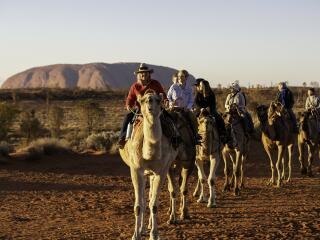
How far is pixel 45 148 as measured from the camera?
26516 mm

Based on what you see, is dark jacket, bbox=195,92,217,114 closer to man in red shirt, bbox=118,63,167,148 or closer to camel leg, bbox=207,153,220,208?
camel leg, bbox=207,153,220,208

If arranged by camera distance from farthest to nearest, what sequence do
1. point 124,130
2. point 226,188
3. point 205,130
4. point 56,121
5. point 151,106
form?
point 56,121
point 226,188
point 205,130
point 124,130
point 151,106

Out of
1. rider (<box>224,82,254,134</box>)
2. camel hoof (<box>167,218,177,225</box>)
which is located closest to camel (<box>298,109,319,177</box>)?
rider (<box>224,82,254,134</box>)

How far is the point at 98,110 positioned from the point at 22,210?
33.0m

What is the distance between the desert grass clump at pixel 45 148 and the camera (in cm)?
2531

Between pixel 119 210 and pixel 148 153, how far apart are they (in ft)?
14.6

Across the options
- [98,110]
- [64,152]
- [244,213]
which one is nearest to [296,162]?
[64,152]

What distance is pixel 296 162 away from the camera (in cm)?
2438

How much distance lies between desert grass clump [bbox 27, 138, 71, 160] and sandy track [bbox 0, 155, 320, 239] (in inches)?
158

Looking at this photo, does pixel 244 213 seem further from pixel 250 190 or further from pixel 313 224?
pixel 250 190

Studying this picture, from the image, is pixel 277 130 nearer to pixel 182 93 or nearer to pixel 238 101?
pixel 238 101

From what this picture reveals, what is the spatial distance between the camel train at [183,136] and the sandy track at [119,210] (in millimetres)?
591

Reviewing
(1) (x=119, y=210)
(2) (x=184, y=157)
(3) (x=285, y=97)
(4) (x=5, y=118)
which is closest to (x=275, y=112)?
(3) (x=285, y=97)

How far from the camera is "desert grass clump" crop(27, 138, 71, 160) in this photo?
25312mm
